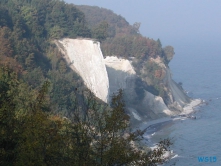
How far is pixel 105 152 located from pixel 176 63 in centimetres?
10030

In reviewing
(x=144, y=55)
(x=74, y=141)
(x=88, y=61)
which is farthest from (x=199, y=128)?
(x=74, y=141)

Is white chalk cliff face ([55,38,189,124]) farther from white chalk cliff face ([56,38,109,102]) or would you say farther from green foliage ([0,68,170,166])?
green foliage ([0,68,170,166])

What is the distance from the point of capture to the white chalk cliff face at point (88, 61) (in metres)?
39.8

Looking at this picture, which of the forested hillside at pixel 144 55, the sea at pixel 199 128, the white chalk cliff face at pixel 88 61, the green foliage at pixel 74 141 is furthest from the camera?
the forested hillside at pixel 144 55

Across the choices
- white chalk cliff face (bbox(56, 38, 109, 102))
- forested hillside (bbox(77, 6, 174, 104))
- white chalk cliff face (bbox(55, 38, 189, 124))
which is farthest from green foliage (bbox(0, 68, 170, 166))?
forested hillside (bbox(77, 6, 174, 104))

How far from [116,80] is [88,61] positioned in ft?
26.2

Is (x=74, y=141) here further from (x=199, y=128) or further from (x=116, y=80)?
(x=116, y=80)

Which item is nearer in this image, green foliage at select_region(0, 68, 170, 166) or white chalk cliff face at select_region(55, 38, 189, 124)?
green foliage at select_region(0, 68, 170, 166)

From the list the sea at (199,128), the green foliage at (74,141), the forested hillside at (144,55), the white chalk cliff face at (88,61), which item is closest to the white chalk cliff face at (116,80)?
the white chalk cliff face at (88,61)

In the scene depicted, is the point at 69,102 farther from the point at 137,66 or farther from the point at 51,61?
the point at 137,66

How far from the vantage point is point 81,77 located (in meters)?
39.7

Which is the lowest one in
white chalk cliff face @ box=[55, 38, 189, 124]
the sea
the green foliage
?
the sea

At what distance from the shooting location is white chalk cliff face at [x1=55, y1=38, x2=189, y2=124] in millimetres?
40000

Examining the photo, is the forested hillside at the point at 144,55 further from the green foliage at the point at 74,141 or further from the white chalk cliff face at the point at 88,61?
the green foliage at the point at 74,141
